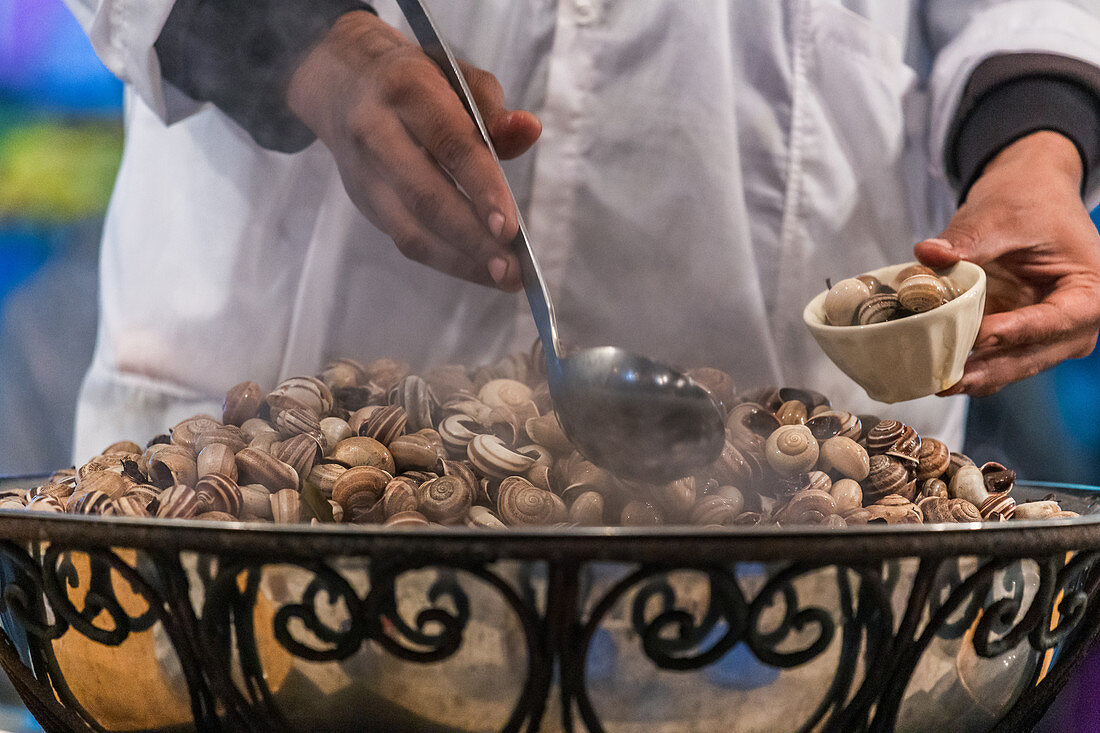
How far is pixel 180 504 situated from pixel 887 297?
1.51ft

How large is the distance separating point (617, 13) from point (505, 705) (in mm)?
732

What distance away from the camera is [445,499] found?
458mm

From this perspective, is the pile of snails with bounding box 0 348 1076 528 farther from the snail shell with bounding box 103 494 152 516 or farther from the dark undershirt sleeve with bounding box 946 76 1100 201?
the dark undershirt sleeve with bounding box 946 76 1100 201

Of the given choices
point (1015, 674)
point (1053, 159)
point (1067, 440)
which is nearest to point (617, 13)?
point (1053, 159)

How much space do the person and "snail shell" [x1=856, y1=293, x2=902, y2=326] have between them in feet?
0.98

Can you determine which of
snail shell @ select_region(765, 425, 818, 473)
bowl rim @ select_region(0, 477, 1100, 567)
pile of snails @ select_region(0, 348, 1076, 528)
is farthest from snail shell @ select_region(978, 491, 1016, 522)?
bowl rim @ select_region(0, 477, 1100, 567)

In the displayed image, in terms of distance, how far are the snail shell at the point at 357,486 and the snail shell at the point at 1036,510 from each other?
38 centimetres

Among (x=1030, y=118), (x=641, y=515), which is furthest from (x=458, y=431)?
(x=1030, y=118)

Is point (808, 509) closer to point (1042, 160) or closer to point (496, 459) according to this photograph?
point (496, 459)

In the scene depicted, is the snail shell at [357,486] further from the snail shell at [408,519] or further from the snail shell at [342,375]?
the snail shell at [342,375]

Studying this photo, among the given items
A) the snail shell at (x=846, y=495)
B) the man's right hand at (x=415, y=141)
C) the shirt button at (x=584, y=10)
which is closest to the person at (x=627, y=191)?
the shirt button at (x=584, y=10)

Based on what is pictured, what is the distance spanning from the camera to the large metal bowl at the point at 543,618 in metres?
0.29

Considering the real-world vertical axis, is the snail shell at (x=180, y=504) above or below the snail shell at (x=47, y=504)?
above

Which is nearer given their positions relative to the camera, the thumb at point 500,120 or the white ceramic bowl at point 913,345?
the white ceramic bowl at point 913,345
